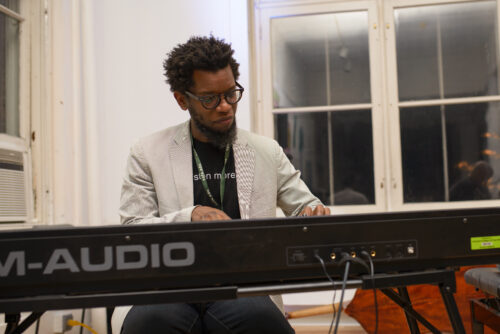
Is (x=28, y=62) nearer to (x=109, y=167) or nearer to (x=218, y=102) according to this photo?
(x=109, y=167)

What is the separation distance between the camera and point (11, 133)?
101 inches

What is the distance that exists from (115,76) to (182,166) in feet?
5.09

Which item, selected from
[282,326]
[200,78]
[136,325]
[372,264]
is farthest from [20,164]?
[372,264]

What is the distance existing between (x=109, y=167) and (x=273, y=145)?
1.44 meters

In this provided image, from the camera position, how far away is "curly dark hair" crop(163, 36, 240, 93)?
5.51ft

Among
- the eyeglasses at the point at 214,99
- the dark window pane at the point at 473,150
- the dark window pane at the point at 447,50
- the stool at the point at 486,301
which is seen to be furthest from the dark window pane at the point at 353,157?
the eyeglasses at the point at 214,99

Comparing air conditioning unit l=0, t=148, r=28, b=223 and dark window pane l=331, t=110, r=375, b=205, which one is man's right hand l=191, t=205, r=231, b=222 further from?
dark window pane l=331, t=110, r=375, b=205

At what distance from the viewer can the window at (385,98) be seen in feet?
10.5

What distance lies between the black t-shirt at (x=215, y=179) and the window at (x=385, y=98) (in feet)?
5.19

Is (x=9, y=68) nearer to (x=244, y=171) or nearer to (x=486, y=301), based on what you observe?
(x=244, y=171)

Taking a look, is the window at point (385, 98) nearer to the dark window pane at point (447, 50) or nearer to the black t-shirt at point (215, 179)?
the dark window pane at point (447, 50)

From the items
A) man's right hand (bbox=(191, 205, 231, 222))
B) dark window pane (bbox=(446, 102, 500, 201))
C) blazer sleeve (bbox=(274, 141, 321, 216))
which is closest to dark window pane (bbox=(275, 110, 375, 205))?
dark window pane (bbox=(446, 102, 500, 201))

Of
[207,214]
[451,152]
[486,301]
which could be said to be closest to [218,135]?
[207,214]

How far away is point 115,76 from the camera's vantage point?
9.86 ft
